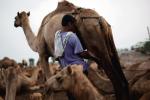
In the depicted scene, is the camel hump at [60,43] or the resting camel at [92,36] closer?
the camel hump at [60,43]

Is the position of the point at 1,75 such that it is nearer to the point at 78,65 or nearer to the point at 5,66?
the point at 5,66

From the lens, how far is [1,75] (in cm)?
1079

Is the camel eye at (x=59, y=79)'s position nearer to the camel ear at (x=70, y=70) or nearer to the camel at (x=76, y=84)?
the camel at (x=76, y=84)

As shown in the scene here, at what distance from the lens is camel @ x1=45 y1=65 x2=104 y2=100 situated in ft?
17.1

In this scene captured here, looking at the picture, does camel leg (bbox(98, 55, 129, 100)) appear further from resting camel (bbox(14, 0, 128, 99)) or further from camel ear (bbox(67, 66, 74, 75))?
camel ear (bbox(67, 66, 74, 75))

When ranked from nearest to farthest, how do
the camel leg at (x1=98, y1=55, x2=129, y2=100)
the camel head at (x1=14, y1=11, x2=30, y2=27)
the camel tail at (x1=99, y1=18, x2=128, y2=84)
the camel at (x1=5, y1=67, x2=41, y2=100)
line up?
the camel leg at (x1=98, y1=55, x2=129, y2=100) → the camel tail at (x1=99, y1=18, x2=128, y2=84) → the camel at (x1=5, y1=67, x2=41, y2=100) → the camel head at (x1=14, y1=11, x2=30, y2=27)

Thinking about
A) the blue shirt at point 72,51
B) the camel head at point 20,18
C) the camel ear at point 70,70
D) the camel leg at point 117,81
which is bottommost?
the camel leg at point 117,81

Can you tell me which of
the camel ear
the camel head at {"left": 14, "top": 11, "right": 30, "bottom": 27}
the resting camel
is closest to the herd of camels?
the resting camel

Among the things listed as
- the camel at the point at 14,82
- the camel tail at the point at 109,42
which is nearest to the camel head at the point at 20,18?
the camel at the point at 14,82

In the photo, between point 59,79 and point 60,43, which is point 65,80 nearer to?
point 59,79

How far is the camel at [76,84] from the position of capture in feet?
17.1

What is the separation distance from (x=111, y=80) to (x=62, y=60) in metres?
1.76

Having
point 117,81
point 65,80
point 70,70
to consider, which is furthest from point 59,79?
point 117,81

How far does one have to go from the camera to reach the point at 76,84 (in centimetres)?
527
